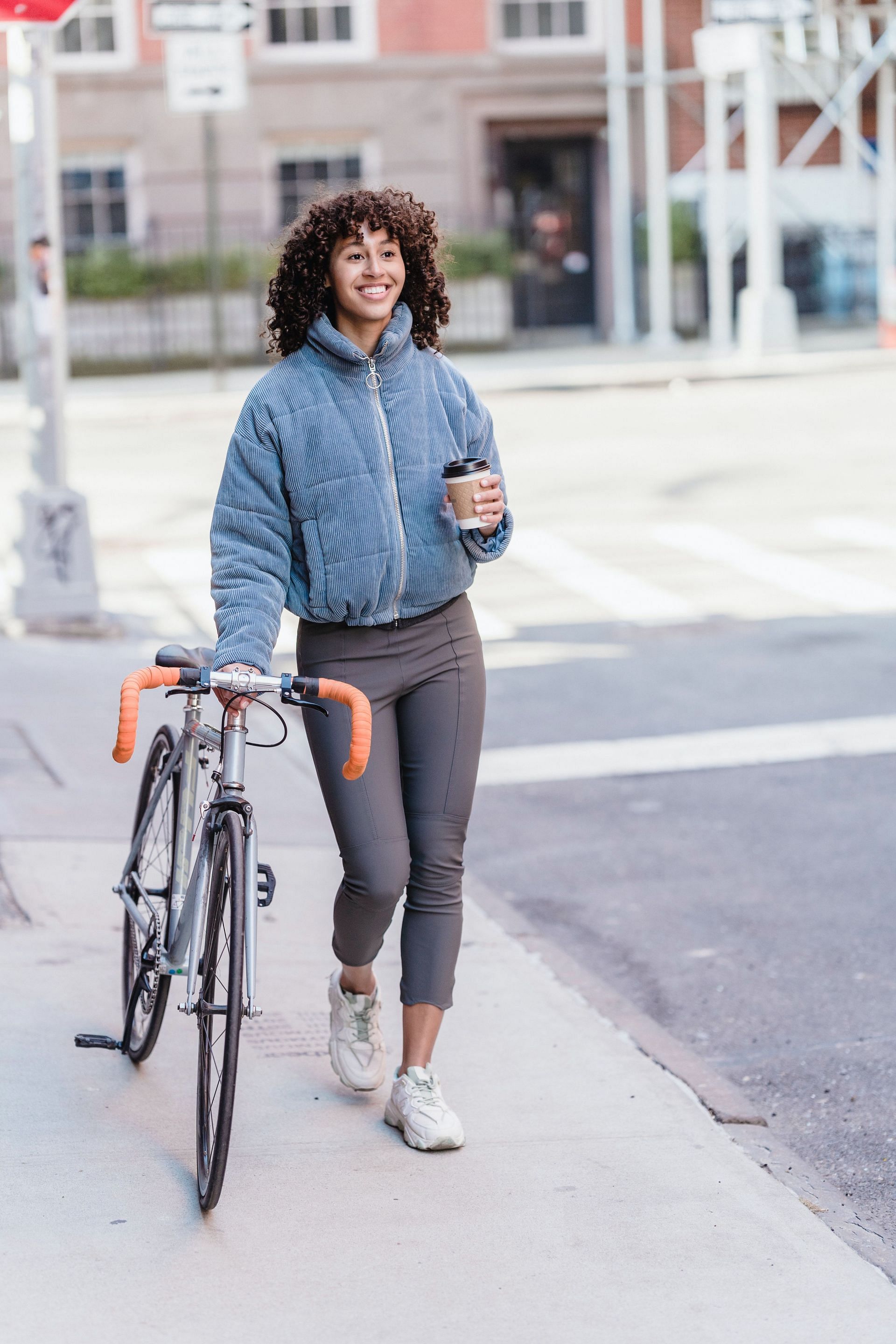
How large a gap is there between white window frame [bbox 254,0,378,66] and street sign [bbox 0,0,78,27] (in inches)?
810

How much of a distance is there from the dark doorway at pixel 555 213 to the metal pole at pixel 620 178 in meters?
0.87

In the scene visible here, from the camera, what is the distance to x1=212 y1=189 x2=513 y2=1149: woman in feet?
12.5

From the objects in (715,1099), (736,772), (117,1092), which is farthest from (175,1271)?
(736,772)

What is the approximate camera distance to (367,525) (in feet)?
12.5

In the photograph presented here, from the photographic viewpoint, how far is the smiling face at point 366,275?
3836mm

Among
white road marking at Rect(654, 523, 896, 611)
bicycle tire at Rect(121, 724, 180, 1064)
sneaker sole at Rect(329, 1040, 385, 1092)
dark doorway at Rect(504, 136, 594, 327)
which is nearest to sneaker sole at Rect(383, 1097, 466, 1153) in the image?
sneaker sole at Rect(329, 1040, 385, 1092)

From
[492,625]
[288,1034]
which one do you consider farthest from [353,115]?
[288,1034]

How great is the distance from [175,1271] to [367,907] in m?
0.92

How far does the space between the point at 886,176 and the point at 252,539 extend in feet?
85.3

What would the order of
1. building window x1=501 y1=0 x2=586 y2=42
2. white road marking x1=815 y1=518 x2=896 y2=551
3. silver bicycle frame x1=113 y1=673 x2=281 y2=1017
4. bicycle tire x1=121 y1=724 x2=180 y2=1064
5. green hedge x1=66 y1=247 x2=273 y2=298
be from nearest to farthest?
silver bicycle frame x1=113 y1=673 x2=281 y2=1017 → bicycle tire x1=121 y1=724 x2=180 y2=1064 → white road marking x1=815 y1=518 x2=896 y2=551 → green hedge x1=66 y1=247 x2=273 y2=298 → building window x1=501 y1=0 x2=586 y2=42

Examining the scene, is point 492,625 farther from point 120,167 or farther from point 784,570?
point 120,167

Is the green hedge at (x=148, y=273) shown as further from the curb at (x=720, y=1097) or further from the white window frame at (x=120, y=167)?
the curb at (x=720, y=1097)

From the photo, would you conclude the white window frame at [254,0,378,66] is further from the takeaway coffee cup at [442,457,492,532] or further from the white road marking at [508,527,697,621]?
the takeaway coffee cup at [442,457,492,532]

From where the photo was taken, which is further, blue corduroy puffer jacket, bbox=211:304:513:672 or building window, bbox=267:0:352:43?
building window, bbox=267:0:352:43
